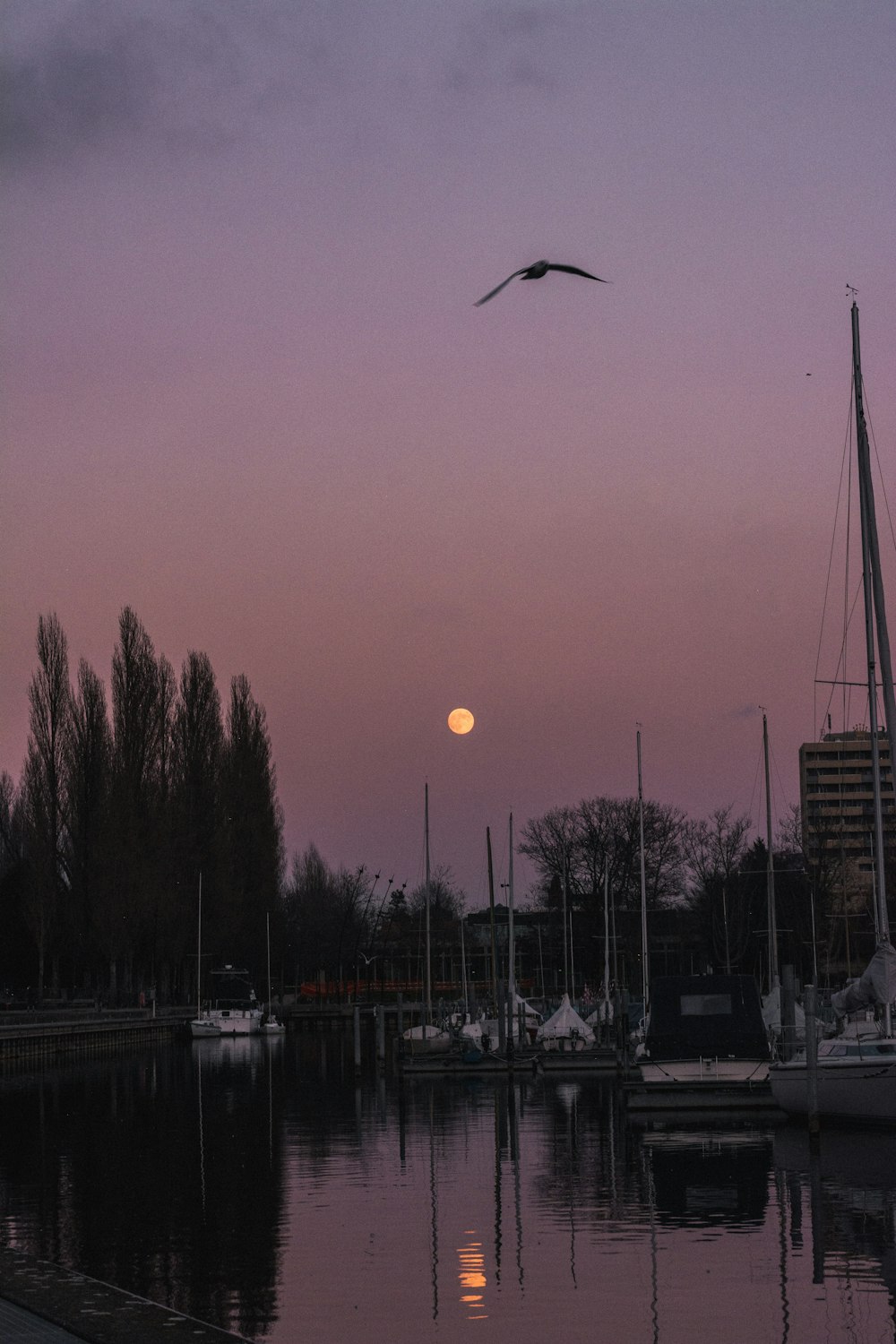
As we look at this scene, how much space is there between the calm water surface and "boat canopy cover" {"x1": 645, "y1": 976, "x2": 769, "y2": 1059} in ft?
6.57

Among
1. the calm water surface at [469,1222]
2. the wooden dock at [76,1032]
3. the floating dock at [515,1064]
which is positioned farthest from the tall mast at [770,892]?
the wooden dock at [76,1032]

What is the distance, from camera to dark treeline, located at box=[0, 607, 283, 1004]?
85.7 meters

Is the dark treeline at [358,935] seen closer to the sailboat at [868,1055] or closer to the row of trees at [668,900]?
the row of trees at [668,900]

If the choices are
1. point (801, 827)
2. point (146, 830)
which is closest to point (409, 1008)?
point (146, 830)

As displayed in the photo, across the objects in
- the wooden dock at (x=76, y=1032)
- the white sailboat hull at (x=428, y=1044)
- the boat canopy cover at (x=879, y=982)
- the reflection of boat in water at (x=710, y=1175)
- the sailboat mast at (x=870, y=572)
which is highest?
the sailboat mast at (x=870, y=572)

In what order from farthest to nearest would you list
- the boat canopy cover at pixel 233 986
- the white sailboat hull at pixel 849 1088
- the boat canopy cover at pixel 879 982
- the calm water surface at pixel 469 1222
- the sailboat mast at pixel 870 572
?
the boat canopy cover at pixel 233 986
the sailboat mast at pixel 870 572
the boat canopy cover at pixel 879 982
the white sailboat hull at pixel 849 1088
the calm water surface at pixel 469 1222

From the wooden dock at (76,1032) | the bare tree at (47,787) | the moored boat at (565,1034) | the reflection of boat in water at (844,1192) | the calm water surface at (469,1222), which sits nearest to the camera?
the calm water surface at (469,1222)

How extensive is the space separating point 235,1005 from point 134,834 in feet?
53.4

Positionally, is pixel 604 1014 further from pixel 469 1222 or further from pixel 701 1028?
pixel 469 1222

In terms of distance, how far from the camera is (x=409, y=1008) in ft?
340

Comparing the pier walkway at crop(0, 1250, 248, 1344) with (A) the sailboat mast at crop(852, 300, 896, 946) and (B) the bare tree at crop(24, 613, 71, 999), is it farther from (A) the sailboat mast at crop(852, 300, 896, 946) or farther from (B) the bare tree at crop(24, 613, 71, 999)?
(B) the bare tree at crop(24, 613, 71, 999)

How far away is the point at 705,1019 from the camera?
37.7 meters

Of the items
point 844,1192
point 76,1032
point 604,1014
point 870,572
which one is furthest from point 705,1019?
point 76,1032

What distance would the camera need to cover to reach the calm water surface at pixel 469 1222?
15055mm
